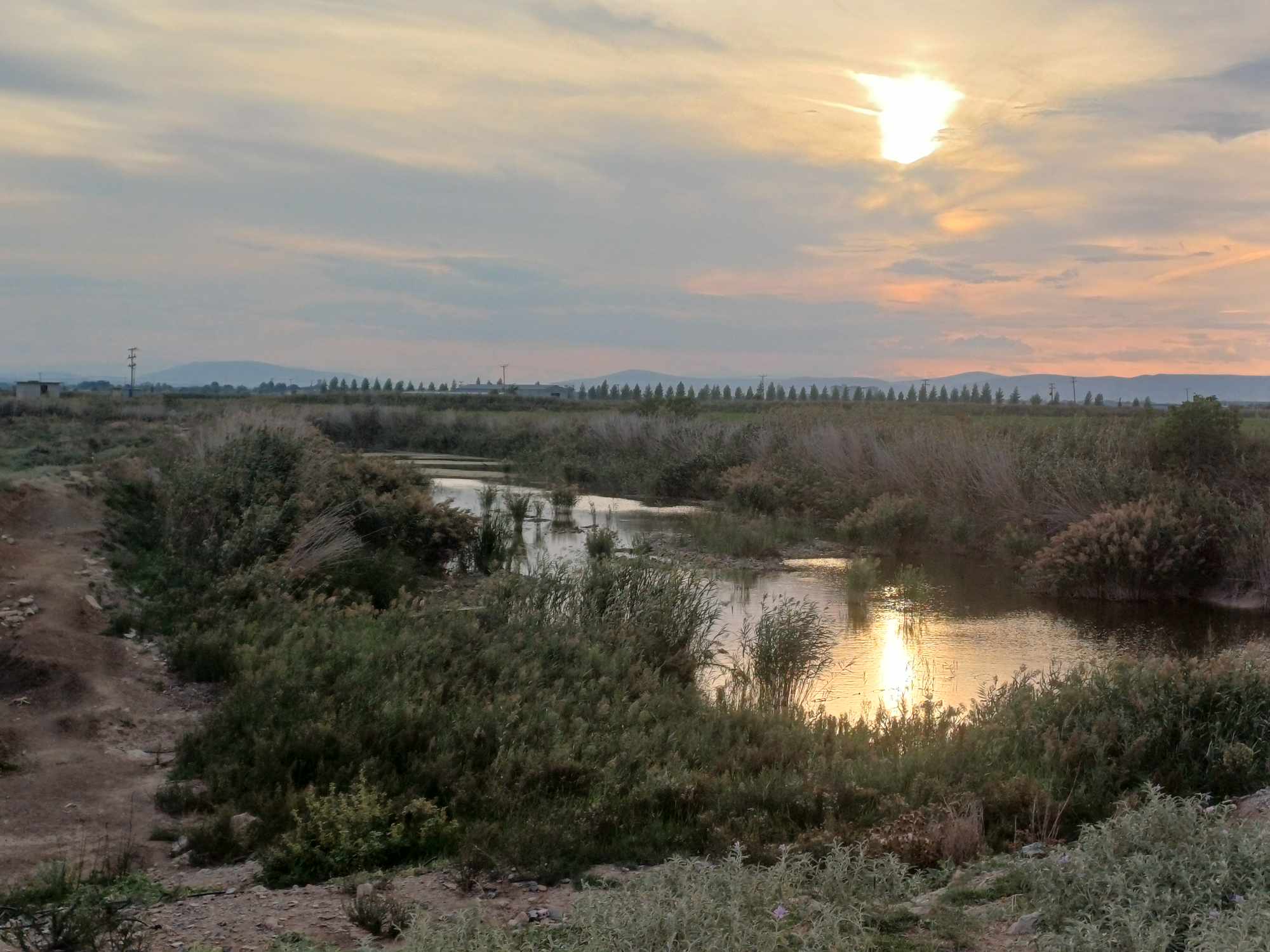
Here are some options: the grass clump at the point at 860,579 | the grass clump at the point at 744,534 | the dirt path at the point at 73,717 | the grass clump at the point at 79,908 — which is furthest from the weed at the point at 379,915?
the grass clump at the point at 744,534

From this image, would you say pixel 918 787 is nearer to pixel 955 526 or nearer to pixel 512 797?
pixel 512 797

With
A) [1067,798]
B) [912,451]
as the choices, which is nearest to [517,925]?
[1067,798]

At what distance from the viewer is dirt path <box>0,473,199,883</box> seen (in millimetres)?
6863

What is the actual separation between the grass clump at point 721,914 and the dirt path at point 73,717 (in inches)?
121

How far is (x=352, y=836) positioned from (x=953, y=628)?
1008cm

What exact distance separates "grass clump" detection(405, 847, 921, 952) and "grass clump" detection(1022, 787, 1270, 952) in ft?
2.56

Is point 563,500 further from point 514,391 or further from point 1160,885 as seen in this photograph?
point 514,391

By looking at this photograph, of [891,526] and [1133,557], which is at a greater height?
[1133,557]

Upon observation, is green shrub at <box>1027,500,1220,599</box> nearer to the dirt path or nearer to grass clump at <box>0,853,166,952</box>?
the dirt path

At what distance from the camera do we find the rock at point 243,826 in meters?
6.83

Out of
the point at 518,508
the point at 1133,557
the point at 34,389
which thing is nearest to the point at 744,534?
the point at 518,508

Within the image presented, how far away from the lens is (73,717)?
8656 mm

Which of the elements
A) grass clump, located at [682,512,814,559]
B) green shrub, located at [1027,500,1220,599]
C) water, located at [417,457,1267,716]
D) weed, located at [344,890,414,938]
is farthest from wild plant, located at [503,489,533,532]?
weed, located at [344,890,414,938]

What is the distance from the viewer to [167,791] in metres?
7.42
